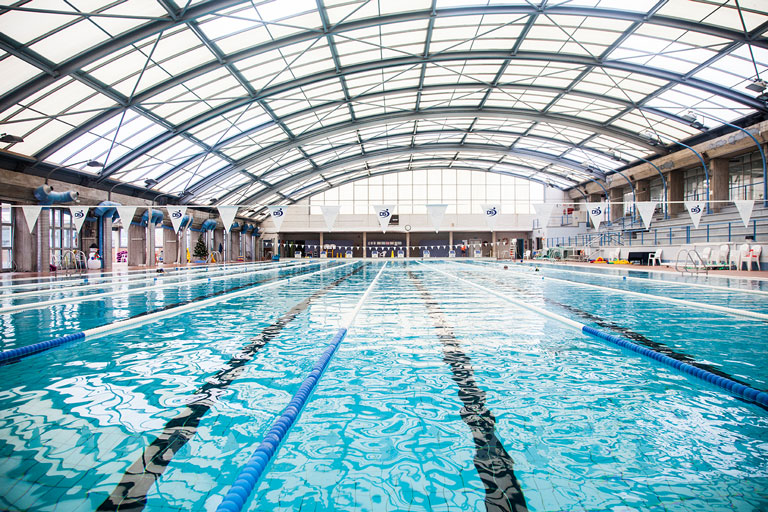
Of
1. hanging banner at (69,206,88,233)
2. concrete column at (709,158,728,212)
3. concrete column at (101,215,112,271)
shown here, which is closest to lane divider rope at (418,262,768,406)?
hanging banner at (69,206,88,233)

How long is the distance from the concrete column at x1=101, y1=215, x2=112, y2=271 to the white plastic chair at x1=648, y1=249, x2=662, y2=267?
24.1m

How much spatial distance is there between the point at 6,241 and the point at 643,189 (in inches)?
1265

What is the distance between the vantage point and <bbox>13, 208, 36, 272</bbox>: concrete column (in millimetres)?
14789

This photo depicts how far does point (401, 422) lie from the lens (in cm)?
234

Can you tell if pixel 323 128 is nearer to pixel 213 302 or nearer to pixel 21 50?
pixel 21 50

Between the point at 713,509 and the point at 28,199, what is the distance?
19.0 metres

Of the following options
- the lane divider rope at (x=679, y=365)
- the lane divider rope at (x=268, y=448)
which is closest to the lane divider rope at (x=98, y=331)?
the lane divider rope at (x=268, y=448)

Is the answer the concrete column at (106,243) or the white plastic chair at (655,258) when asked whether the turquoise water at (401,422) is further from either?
the white plastic chair at (655,258)

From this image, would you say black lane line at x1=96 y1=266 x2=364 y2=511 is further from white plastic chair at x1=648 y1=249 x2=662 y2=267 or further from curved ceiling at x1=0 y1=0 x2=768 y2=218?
white plastic chair at x1=648 y1=249 x2=662 y2=267

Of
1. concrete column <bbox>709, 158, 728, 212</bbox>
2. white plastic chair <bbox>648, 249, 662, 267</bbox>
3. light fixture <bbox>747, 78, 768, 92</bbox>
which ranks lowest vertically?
white plastic chair <bbox>648, 249, 662, 267</bbox>

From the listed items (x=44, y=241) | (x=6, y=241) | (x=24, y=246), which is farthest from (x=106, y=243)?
(x=6, y=241)

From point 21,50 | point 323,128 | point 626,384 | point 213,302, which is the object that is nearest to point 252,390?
point 626,384

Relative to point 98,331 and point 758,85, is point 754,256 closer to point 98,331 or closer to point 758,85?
point 758,85

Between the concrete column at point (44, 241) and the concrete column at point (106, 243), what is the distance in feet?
7.52
